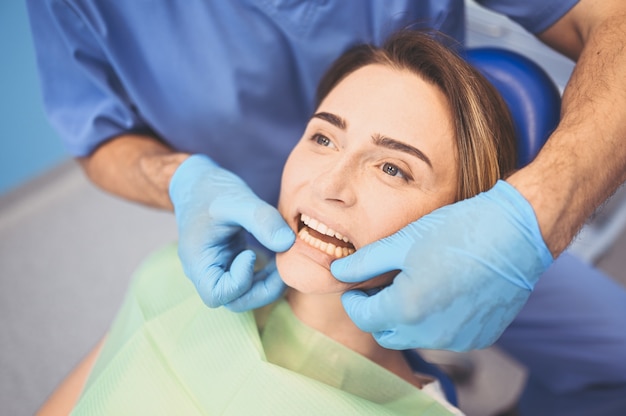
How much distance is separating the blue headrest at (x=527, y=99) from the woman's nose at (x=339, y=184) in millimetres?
341

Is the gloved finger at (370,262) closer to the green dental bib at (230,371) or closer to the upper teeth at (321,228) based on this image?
the upper teeth at (321,228)

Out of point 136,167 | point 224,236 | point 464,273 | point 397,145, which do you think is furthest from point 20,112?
point 464,273

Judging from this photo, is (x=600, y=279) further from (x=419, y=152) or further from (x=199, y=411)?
(x=199, y=411)

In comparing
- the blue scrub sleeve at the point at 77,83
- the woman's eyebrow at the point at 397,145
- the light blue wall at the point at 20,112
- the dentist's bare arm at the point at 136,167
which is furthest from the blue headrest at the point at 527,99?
the light blue wall at the point at 20,112

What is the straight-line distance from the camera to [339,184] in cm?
84

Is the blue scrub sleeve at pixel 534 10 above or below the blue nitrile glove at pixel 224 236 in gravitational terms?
above

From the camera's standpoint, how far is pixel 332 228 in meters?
0.84

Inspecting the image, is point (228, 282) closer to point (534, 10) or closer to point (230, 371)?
point (230, 371)

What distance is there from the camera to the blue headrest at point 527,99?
970 mm

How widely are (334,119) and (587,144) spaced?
384 millimetres

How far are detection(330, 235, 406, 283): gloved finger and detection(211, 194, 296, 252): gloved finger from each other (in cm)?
10

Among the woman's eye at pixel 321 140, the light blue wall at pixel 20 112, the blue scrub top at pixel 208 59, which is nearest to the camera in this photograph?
the woman's eye at pixel 321 140

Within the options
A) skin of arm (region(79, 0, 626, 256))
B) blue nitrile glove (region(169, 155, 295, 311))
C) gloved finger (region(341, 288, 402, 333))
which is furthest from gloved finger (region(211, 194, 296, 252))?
skin of arm (region(79, 0, 626, 256))

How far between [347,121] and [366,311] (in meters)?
0.31
